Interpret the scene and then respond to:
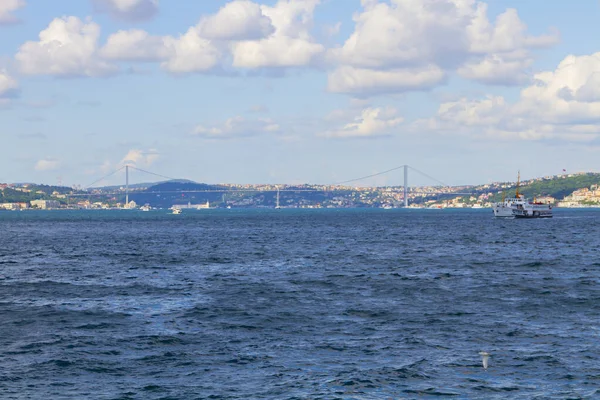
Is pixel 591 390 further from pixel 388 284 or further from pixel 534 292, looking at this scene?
pixel 388 284

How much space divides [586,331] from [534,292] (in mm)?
13594

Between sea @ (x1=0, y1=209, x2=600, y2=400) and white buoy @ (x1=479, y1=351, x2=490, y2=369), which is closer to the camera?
sea @ (x1=0, y1=209, x2=600, y2=400)

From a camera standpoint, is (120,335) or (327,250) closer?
(120,335)

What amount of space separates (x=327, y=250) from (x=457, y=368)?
214 feet

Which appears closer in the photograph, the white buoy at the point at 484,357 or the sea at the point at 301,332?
the sea at the point at 301,332

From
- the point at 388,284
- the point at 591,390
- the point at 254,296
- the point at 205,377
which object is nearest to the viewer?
the point at 591,390

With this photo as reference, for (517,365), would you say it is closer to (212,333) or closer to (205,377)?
(205,377)

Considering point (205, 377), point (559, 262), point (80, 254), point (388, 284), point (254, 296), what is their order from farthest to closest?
point (80, 254)
point (559, 262)
point (388, 284)
point (254, 296)
point (205, 377)

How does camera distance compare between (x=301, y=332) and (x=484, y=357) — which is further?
(x=301, y=332)

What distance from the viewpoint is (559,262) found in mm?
71062

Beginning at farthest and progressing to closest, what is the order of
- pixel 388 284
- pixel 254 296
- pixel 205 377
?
pixel 388 284
pixel 254 296
pixel 205 377

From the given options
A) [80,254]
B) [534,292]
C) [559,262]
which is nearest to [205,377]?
[534,292]

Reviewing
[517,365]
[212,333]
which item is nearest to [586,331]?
[517,365]

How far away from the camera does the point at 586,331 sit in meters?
34.3
